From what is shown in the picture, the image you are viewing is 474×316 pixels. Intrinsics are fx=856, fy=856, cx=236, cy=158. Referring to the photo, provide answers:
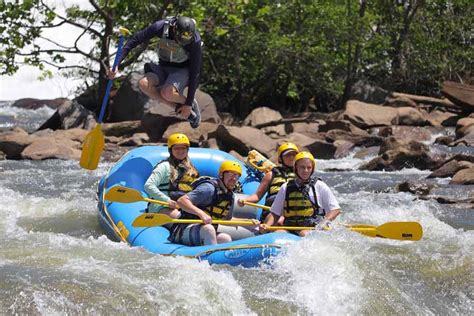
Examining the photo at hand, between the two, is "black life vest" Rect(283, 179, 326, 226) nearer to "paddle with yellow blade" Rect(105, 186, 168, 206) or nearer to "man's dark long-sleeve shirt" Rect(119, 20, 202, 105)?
"paddle with yellow blade" Rect(105, 186, 168, 206)

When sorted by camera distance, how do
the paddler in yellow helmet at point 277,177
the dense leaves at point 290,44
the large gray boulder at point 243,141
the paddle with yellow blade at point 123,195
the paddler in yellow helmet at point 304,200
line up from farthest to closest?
the dense leaves at point 290,44
the large gray boulder at point 243,141
the paddler in yellow helmet at point 277,177
the paddle with yellow blade at point 123,195
the paddler in yellow helmet at point 304,200

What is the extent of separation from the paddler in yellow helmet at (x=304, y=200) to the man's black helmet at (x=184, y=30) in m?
1.61

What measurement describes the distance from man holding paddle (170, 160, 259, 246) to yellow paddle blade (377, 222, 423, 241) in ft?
3.06

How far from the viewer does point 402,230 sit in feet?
19.9

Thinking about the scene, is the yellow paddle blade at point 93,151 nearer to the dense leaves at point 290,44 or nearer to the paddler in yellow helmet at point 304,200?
the paddler in yellow helmet at point 304,200

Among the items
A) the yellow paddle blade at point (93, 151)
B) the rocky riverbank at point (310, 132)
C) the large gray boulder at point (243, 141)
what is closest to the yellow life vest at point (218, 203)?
the yellow paddle blade at point (93, 151)

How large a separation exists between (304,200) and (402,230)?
73cm

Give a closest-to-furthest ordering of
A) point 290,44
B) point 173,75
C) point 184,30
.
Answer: point 184,30 < point 173,75 < point 290,44

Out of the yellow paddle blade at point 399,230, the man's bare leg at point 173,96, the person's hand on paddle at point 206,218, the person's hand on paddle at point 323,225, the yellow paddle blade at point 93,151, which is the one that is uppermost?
the man's bare leg at point 173,96

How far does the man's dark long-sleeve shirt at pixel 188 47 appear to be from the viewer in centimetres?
731

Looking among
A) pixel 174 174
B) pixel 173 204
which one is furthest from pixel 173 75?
pixel 173 204

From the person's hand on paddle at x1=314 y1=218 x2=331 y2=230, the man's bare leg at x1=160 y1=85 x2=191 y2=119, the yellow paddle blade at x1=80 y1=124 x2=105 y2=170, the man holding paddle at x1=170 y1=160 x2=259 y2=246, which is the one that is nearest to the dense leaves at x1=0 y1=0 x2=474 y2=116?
the yellow paddle blade at x1=80 y1=124 x2=105 y2=170

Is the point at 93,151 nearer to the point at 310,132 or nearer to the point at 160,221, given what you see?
the point at 160,221

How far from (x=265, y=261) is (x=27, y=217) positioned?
132 inches
